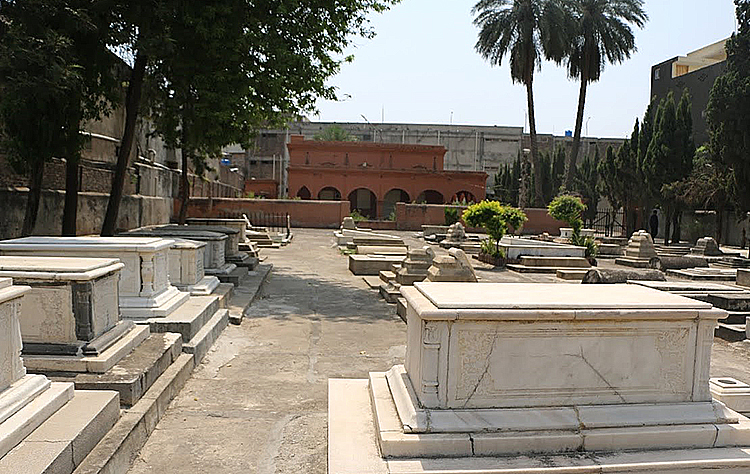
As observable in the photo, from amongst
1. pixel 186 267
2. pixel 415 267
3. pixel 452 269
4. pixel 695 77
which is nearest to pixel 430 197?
pixel 695 77

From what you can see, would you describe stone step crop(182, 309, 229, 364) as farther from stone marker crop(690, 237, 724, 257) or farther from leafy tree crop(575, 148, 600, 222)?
leafy tree crop(575, 148, 600, 222)

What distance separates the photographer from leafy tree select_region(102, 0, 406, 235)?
9.55 metres

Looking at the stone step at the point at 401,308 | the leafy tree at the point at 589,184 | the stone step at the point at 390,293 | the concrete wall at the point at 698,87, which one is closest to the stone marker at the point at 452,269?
the stone step at the point at 401,308

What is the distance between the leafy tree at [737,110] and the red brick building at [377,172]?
17.7 metres

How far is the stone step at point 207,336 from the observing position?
18.1ft

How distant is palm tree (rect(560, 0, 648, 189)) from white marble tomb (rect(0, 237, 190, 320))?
94.6ft

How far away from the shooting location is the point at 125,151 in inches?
405

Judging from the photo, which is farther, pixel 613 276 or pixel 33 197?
pixel 613 276

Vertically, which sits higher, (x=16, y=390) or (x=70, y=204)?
(x=70, y=204)

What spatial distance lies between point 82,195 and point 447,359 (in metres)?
11.2

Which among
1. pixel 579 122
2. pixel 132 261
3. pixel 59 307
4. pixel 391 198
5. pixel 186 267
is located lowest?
pixel 186 267

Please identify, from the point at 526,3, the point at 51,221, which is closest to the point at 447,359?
the point at 51,221

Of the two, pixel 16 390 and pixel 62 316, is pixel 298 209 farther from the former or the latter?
pixel 16 390

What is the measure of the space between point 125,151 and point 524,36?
2564 centimetres
